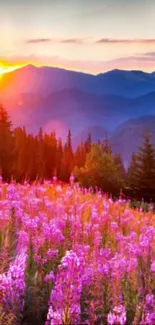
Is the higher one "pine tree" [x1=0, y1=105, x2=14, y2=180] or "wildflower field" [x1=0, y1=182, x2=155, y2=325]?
"pine tree" [x1=0, y1=105, x2=14, y2=180]

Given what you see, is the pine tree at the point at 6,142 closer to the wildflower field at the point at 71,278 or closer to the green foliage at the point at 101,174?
the green foliage at the point at 101,174

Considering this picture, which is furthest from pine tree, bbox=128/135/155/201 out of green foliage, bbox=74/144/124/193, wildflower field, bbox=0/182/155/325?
wildflower field, bbox=0/182/155/325

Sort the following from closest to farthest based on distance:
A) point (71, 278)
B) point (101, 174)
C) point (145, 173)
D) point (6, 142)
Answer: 1. point (71, 278)
2. point (145, 173)
3. point (101, 174)
4. point (6, 142)

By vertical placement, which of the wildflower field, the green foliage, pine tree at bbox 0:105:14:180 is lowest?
the wildflower field

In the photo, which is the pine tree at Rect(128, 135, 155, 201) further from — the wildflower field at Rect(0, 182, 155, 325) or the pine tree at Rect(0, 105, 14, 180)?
the wildflower field at Rect(0, 182, 155, 325)

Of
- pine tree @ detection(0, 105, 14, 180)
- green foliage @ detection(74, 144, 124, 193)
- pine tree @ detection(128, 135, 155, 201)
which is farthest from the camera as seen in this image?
pine tree @ detection(0, 105, 14, 180)

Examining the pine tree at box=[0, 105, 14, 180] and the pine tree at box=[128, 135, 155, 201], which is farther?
the pine tree at box=[0, 105, 14, 180]

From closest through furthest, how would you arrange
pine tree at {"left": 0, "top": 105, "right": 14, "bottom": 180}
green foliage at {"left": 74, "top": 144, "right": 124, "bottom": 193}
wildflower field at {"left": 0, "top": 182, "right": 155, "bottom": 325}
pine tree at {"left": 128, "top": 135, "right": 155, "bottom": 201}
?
wildflower field at {"left": 0, "top": 182, "right": 155, "bottom": 325} → pine tree at {"left": 128, "top": 135, "right": 155, "bottom": 201} → green foliage at {"left": 74, "top": 144, "right": 124, "bottom": 193} → pine tree at {"left": 0, "top": 105, "right": 14, "bottom": 180}

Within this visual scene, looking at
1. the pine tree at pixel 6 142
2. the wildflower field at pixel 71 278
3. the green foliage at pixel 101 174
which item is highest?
the pine tree at pixel 6 142

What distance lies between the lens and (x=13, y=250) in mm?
4523

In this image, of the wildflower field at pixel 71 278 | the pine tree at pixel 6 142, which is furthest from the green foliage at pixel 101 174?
the wildflower field at pixel 71 278

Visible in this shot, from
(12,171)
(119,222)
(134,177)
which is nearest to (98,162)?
(134,177)

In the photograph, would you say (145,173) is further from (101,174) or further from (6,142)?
(6,142)

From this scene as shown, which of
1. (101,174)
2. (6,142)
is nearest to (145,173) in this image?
(101,174)
